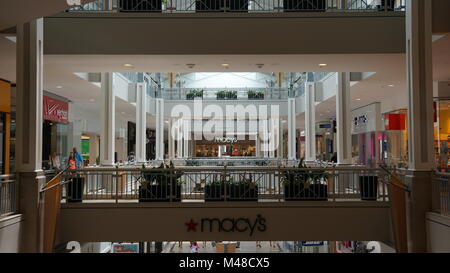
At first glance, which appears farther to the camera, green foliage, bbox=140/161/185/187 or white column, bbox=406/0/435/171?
green foliage, bbox=140/161/185/187

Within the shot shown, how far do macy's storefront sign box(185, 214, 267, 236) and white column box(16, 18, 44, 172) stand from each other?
3945 mm

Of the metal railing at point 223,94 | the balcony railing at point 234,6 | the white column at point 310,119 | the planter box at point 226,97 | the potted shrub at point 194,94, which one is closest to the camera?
the balcony railing at point 234,6

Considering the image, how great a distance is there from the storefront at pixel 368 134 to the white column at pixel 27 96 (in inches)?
598

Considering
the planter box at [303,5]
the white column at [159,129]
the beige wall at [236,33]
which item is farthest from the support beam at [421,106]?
the white column at [159,129]

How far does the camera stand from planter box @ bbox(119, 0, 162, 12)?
10.8 meters

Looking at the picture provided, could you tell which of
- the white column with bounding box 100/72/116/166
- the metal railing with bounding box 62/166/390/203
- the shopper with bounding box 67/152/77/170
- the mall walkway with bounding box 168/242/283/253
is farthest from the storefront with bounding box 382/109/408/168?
the shopper with bounding box 67/152/77/170

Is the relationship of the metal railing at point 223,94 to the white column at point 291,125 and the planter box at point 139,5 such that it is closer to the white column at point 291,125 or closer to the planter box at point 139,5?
the white column at point 291,125

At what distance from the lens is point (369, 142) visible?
21188 millimetres

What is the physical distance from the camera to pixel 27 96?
29.7ft

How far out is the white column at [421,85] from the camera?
8812 millimetres

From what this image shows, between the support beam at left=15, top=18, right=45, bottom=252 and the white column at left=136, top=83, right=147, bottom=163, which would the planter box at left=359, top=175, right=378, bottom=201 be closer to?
the support beam at left=15, top=18, right=45, bottom=252

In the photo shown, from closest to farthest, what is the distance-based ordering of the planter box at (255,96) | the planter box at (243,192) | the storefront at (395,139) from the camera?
the planter box at (243,192), the storefront at (395,139), the planter box at (255,96)
